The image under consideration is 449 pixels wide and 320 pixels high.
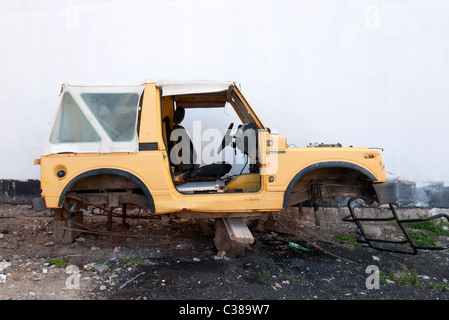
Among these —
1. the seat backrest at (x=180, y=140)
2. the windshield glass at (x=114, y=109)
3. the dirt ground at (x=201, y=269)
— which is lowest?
the dirt ground at (x=201, y=269)

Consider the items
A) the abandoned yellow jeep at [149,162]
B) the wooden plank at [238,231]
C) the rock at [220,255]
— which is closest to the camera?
the wooden plank at [238,231]

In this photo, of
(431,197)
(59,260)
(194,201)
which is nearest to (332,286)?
(194,201)

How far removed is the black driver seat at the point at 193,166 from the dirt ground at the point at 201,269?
2.60 ft

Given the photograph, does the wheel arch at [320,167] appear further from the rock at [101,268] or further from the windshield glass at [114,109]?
the rock at [101,268]

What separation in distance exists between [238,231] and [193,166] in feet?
4.49

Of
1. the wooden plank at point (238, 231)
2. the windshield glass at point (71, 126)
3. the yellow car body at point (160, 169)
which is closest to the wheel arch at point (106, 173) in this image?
the yellow car body at point (160, 169)

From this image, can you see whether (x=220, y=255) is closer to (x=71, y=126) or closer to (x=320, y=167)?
(x=320, y=167)

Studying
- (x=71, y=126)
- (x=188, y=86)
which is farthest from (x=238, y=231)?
(x=71, y=126)

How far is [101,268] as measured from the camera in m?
3.23

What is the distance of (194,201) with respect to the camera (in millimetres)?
3303

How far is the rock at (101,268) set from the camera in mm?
3191

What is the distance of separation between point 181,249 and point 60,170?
5.68 feet

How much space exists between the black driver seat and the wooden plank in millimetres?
744

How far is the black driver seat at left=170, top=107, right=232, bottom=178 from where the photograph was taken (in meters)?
4.09
